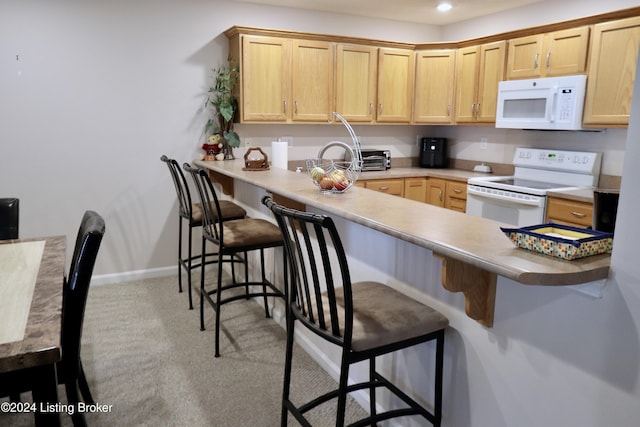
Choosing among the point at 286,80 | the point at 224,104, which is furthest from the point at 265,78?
the point at 224,104

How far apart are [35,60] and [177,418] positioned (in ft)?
9.65

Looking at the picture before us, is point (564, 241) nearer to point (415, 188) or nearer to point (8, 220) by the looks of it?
point (8, 220)

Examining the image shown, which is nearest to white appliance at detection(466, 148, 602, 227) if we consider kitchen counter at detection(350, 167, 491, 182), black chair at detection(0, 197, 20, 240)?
kitchen counter at detection(350, 167, 491, 182)

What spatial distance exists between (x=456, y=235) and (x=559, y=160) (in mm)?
3085

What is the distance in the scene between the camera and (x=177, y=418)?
2.20 m

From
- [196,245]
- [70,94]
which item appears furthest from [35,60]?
[196,245]

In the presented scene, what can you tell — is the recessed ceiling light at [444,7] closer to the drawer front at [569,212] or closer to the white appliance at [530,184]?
the white appliance at [530,184]

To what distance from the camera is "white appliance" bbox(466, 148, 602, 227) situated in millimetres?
3609

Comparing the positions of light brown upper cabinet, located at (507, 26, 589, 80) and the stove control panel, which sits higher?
light brown upper cabinet, located at (507, 26, 589, 80)

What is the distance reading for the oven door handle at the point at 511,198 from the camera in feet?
11.6

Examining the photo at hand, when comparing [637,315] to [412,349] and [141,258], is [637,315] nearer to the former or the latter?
[412,349]

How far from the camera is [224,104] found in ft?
13.2

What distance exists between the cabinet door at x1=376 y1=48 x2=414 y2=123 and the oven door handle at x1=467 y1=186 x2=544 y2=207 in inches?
45.5

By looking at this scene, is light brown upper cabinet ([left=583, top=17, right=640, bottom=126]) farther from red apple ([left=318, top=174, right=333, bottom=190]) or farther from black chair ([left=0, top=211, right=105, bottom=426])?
black chair ([left=0, top=211, right=105, bottom=426])
